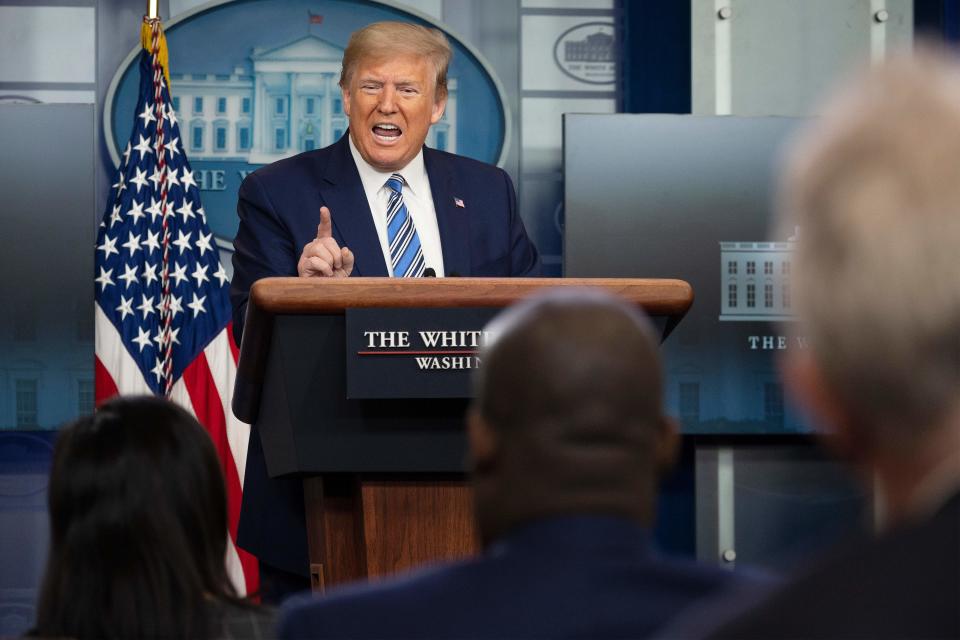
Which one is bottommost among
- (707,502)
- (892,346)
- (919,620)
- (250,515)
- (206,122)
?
(707,502)

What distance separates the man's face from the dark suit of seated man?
2270 millimetres

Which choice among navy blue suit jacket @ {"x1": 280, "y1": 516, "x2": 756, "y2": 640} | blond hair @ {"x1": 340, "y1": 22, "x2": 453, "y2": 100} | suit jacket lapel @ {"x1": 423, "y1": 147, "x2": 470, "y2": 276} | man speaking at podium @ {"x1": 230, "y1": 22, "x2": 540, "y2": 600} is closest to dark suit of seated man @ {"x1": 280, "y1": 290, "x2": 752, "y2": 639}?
navy blue suit jacket @ {"x1": 280, "y1": 516, "x2": 756, "y2": 640}

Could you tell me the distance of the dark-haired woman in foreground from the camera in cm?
142

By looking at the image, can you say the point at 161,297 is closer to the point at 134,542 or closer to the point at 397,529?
the point at 397,529

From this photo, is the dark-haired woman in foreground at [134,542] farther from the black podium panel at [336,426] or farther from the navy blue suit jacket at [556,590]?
the black podium panel at [336,426]

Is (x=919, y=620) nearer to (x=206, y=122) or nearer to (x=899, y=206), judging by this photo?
(x=899, y=206)

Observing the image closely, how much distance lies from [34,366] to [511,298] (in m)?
3.25

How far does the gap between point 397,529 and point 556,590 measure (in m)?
1.26

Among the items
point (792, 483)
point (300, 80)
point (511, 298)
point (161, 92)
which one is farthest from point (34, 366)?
point (511, 298)

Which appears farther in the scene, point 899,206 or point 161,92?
point 161,92

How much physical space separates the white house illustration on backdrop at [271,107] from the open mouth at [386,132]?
7.11ft

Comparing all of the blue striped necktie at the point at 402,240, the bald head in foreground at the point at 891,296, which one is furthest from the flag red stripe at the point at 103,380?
the bald head in foreground at the point at 891,296

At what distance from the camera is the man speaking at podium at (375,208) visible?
8.87ft

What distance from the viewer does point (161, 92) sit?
4949 mm
